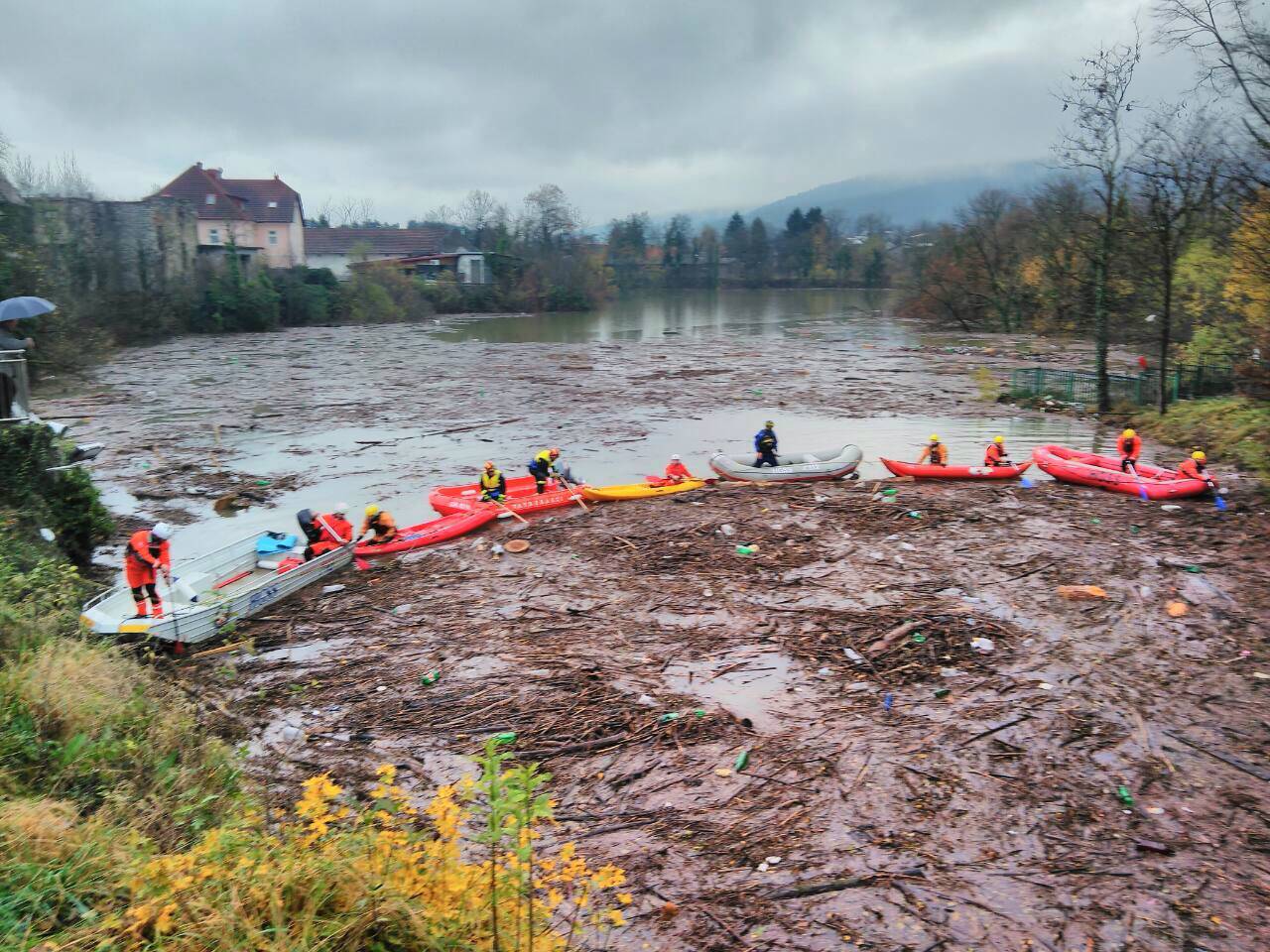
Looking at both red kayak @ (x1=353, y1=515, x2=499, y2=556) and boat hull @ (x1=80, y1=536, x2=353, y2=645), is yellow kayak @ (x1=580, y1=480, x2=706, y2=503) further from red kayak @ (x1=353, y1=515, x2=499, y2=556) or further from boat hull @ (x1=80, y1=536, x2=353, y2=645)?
boat hull @ (x1=80, y1=536, x2=353, y2=645)

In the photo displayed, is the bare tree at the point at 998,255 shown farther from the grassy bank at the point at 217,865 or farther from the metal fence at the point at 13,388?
the grassy bank at the point at 217,865

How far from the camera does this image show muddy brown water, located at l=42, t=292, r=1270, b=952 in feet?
19.0

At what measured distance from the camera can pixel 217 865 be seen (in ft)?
11.8

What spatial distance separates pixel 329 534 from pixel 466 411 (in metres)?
13.8

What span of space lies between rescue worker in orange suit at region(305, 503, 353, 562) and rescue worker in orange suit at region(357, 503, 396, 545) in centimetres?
25

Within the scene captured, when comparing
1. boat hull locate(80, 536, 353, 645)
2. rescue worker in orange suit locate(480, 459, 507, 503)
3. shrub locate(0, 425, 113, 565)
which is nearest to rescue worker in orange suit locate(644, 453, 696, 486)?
rescue worker in orange suit locate(480, 459, 507, 503)

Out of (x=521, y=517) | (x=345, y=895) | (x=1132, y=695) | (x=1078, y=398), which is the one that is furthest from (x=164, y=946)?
(x=1078, y=398)

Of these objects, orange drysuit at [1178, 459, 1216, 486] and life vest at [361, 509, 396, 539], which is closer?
life vest at [361, 509, 396, 539]

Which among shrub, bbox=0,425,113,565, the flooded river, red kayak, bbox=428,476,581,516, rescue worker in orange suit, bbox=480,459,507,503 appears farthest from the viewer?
the flooded river

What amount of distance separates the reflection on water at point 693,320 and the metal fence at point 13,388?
118 feet

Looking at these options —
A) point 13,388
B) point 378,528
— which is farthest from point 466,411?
point 13,388

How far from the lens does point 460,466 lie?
19391mm

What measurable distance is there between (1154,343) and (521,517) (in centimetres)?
3133

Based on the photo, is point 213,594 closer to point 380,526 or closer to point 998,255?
point 380,526
